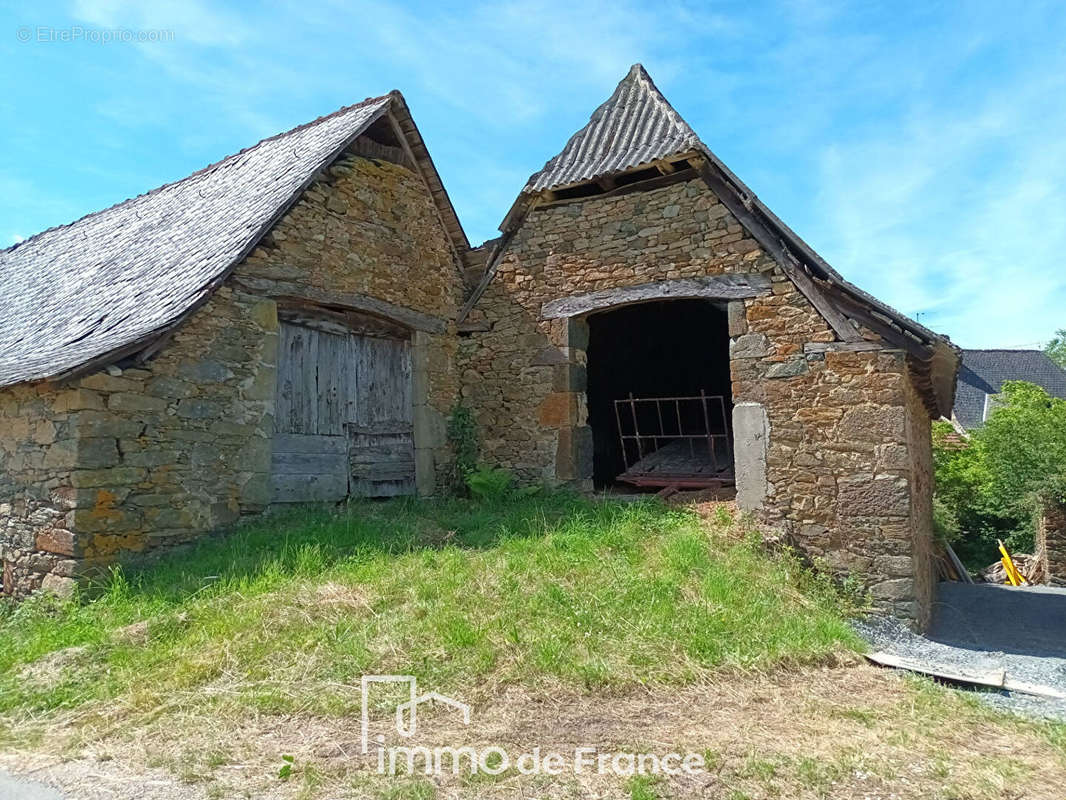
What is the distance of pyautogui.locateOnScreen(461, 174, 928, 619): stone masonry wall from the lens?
667cm

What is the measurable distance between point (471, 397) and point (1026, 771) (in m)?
6.82

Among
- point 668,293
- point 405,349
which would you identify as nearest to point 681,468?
point 668,293

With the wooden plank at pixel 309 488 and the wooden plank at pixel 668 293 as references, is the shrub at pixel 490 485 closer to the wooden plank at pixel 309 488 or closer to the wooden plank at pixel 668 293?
the wooden plank at pixel 309 488

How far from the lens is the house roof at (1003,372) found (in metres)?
28.7

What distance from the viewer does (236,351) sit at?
6988 millimetres

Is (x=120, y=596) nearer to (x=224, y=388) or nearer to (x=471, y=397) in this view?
(x=224, y=388)

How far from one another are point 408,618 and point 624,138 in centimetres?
634

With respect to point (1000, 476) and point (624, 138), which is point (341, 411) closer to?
point (624, 138)

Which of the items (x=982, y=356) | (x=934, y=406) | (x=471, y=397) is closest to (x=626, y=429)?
(x=471, y=397)

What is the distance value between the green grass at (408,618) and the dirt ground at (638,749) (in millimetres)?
252

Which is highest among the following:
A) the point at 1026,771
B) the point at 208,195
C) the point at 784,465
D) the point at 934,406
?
the point at 208,195

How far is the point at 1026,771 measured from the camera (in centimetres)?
337

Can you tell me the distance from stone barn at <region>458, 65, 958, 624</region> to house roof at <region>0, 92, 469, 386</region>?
1.69 metres

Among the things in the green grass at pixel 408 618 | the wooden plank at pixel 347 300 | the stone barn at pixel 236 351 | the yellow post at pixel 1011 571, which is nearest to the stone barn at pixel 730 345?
the wooden plank at pixel 347 300
